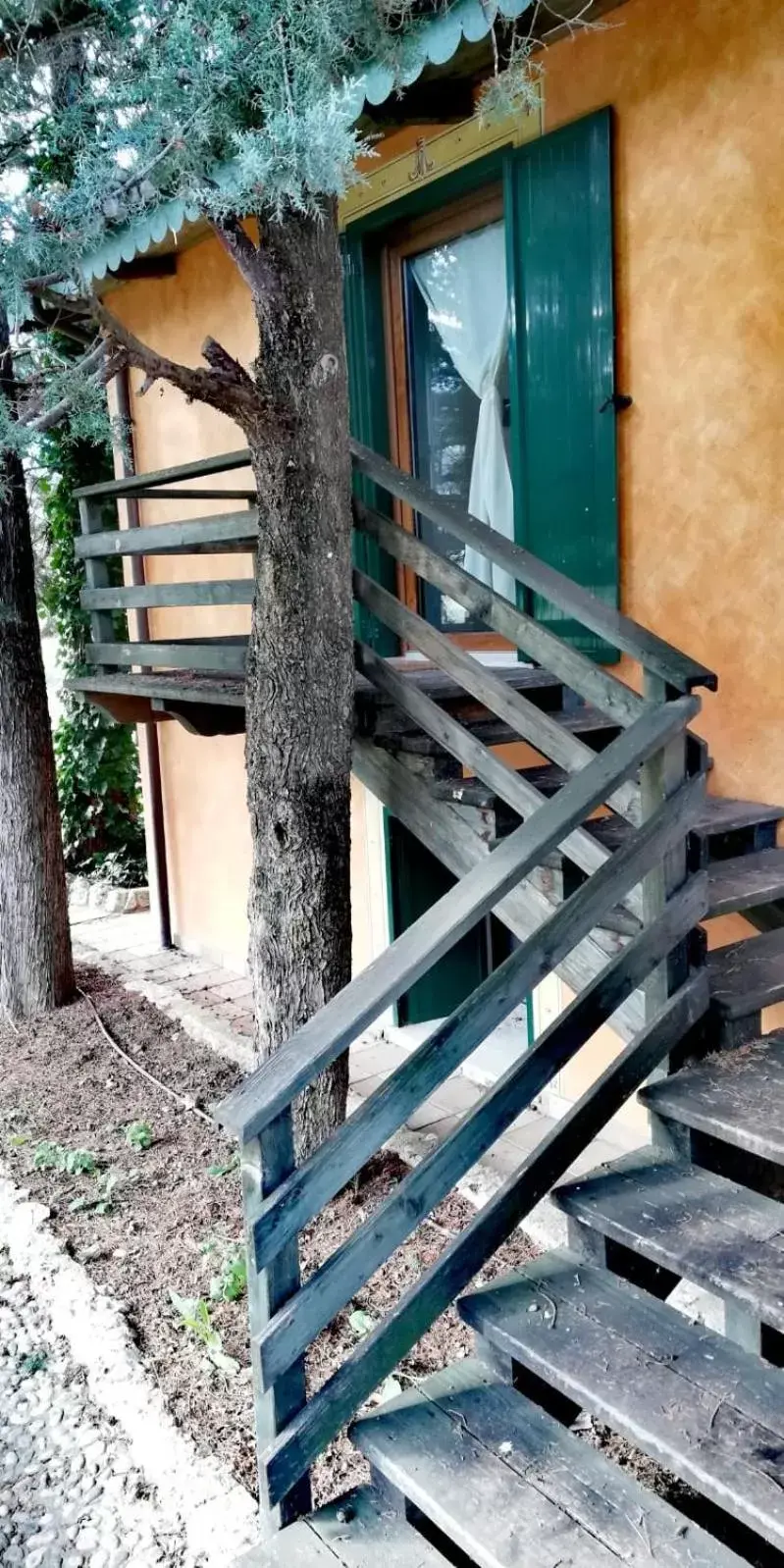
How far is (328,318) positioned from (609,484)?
4.52ft

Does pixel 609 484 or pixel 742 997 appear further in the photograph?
pixel 609 484

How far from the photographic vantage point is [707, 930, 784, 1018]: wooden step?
254cm

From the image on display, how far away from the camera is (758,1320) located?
6.31 ft

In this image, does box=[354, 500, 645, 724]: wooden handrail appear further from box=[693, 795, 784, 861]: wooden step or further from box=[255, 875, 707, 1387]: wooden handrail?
box=[693, 795, 784, 861]: wooden step

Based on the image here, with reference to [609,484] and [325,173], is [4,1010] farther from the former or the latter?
[325,173]

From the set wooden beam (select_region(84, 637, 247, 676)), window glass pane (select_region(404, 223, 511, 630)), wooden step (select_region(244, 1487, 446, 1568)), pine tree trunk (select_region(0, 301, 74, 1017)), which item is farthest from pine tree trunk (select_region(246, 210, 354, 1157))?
pine tree trunk (select_region(0, 301, 74, 1017))

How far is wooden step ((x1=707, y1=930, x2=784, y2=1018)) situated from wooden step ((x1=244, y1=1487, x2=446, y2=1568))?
51.4 inches

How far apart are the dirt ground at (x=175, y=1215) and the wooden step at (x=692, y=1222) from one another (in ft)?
2.53

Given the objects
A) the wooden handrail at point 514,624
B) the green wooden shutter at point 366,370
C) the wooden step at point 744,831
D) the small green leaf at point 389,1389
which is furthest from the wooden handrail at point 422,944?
the green wooden shutter at point 366,370

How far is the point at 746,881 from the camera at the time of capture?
2889mm

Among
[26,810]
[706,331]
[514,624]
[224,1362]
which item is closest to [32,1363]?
[224,1362]

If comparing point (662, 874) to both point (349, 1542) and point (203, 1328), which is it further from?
point (203, 1328)

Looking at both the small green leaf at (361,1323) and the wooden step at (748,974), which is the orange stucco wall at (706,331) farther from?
the small green leaf at (361,1323)

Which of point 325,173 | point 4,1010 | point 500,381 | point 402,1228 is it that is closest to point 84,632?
point 4,1010
